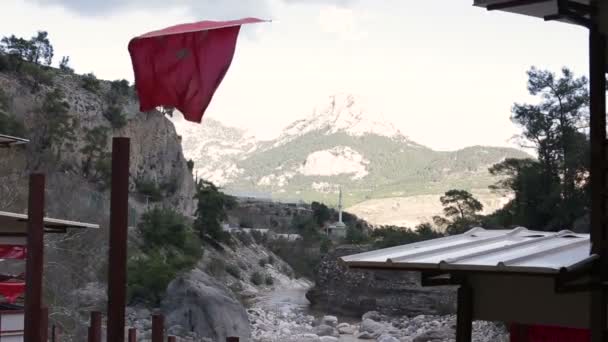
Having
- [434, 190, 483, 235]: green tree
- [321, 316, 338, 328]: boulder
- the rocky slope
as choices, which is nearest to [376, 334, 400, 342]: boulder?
[321, 316, 338, 328]: boulder

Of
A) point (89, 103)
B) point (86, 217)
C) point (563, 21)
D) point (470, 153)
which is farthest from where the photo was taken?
point (470, 153)

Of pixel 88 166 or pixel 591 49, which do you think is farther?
pixel 88 166

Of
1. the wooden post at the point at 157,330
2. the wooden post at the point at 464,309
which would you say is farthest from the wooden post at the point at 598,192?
the wooden post at the point at 157,330

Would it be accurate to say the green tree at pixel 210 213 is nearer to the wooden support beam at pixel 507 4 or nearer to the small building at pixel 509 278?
the small building at pixel 509 278

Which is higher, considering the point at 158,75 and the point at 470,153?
the point at 470,153

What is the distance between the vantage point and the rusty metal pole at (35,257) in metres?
Answer: 6.77

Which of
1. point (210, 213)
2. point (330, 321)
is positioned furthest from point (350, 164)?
point (330, 321)

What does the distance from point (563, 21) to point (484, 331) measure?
94.4 ft

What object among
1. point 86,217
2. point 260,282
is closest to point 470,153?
point 260,282

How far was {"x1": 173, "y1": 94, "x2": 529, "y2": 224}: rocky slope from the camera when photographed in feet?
390

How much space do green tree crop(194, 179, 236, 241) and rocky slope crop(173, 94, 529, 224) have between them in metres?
40.6

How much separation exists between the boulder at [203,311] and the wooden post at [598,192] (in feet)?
79.9

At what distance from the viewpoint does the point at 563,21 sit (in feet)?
19.1

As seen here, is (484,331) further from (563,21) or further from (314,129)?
(314,129)
